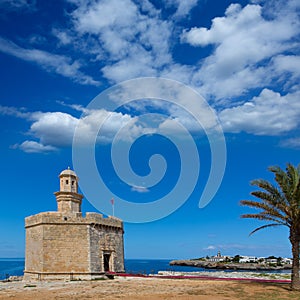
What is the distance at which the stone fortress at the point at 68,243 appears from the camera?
25.2 meters

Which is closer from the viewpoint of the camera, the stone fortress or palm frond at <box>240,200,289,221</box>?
palm frond at <box>240,200,289,221</box>

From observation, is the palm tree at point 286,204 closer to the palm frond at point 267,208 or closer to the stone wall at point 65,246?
the palm frond at point 267,208

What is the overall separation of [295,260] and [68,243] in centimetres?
1542

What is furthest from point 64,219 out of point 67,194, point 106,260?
point 106,260

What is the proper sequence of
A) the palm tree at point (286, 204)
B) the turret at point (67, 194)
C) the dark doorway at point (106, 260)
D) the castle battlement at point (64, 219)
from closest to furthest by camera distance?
the palm tree at point (286, 204) → the castle battlement at point (64, 219) → the dark doorway at point (106, 260) → the turret at point (67, 194)

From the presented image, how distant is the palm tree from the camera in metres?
16.6

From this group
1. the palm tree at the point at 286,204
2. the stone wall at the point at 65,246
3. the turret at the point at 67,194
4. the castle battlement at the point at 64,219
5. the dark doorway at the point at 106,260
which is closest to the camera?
the palm tree at the point at 286,204

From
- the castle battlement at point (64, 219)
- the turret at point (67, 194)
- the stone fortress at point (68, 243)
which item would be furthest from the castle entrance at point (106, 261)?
the turret at point (67, 194)

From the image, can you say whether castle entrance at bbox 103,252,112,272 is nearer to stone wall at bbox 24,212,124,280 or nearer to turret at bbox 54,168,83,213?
stone wall at bbox 24,212,124,280

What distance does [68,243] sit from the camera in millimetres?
25656

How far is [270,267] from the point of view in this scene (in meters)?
74.2

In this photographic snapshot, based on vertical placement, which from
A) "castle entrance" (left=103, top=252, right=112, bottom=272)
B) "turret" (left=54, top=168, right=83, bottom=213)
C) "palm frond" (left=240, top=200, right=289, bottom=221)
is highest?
"turret" (left=54, top=168, right=83, bottom=213)

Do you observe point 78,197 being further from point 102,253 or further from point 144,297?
point 144,297

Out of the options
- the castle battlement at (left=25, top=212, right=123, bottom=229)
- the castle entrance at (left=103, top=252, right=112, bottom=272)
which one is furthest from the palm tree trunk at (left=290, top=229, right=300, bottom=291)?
the castle entrance at (left=103, top=252, right=112, bottom=272)
